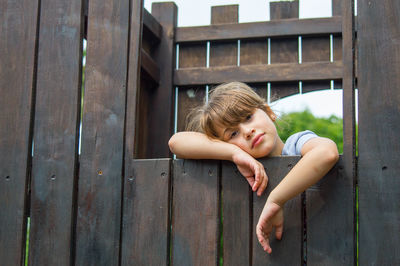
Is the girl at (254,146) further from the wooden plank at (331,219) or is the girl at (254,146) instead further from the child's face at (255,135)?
the wooden plank at (331,219)

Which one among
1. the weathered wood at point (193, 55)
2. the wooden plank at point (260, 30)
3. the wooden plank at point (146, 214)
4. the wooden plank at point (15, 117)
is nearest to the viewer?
the wooden plank at point (146, 214)

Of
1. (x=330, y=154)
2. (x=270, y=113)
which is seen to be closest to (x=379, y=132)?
(x=330, y=154)

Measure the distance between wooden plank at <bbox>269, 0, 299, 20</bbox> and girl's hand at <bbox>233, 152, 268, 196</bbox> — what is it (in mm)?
2011

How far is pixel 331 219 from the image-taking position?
231 centimetres

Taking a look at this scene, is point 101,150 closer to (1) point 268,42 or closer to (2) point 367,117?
(2) point 367,117

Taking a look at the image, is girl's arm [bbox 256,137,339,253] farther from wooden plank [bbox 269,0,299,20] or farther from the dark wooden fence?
wooden plank [bbox 269,0,299,20]

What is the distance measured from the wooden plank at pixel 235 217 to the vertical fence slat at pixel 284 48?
151 cm

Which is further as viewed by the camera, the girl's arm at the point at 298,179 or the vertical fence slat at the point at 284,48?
the vertical fence slat at the point at 284,48

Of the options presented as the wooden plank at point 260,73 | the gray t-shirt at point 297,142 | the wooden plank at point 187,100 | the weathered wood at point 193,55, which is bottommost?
the gray t-shirt at point 297,142

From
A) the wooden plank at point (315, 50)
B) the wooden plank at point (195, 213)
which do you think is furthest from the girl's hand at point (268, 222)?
the wooden plank at point (315, 50)

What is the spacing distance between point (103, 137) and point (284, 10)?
80.3 inches

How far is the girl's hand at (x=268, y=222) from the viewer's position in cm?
229

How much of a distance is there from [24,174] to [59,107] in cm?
39

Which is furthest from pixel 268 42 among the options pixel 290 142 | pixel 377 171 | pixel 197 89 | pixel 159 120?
pixel 377 171
